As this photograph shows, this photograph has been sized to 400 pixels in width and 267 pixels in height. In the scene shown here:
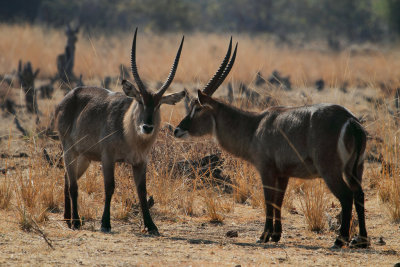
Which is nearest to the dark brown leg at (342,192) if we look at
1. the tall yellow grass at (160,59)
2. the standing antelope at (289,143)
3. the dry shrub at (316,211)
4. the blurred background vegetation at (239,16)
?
the standing antelope at (289,143)

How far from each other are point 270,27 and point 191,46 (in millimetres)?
21334

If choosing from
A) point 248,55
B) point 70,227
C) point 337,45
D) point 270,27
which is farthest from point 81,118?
point 270,27

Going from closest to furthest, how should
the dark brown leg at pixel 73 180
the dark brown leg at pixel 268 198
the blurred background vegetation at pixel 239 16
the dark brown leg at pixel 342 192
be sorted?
the dark brown leg at pixel 342 192
the dark brown leg at pixel 268 198
the dark brown leg at pixel 73 180
the blurred background vegetation at pixel 239 16

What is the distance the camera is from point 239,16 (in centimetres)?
4359

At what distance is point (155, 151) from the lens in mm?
8086

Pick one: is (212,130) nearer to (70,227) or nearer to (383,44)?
(70,227)

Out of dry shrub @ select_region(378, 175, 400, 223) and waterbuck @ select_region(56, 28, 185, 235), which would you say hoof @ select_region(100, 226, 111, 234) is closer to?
waterbuck @ select_region(56, 28, 185, 235)

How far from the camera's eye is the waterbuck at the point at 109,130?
6355 millimetres

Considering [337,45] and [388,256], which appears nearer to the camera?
[388,256]

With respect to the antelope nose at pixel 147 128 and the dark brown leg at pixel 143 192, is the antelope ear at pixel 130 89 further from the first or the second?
the dark brown leg at pixel 143 192

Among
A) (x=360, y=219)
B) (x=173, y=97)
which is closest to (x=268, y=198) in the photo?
(x=360, y=219)

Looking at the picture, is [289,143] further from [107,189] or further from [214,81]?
[107,189]

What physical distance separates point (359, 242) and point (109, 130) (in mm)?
2732

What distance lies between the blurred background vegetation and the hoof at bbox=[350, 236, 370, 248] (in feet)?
74.3
